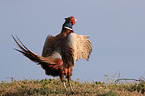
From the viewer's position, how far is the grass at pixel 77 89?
23.5 feet

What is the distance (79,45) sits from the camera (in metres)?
7.38

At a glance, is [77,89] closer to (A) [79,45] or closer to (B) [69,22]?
(A) [79,45]

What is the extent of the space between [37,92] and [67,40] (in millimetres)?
1888

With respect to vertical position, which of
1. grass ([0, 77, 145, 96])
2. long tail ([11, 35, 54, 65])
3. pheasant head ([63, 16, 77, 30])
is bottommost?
grass ([0, 77, 145, 96])

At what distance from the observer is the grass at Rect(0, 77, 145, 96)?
7152 millimetres

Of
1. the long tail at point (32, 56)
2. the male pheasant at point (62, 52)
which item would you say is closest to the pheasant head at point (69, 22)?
the male pheasant at point (62, 52)

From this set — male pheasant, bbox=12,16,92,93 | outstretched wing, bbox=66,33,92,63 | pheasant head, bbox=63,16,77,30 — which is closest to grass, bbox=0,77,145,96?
male pheasant, bbox=12,16,92,93

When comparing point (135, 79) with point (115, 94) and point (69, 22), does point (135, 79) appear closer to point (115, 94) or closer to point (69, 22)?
point (115, 94)

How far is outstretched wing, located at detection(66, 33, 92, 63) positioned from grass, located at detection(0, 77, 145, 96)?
1.05 m

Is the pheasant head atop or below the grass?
atop

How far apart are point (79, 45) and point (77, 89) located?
137 cm

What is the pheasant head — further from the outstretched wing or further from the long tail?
the long tail

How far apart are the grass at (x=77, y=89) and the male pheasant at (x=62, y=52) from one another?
1.69 ft

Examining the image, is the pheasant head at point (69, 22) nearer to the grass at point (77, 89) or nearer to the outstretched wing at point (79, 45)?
the outstretched wing at point (79, 45)
